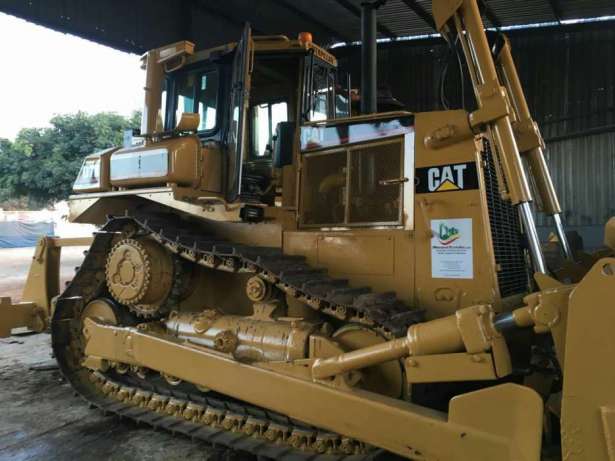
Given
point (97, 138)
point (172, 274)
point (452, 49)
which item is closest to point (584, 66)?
point (452, 49)

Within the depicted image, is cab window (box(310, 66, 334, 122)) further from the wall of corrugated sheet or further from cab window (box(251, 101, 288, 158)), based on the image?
the wall of corrugated sheet

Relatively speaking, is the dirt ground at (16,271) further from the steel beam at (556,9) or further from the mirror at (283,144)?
the steel beam at (556,9)

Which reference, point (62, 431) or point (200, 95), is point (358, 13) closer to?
point (200, 95)

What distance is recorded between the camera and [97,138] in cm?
2272

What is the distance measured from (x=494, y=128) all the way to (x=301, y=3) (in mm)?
10927

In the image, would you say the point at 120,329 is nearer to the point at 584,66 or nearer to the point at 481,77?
the point at 481,77

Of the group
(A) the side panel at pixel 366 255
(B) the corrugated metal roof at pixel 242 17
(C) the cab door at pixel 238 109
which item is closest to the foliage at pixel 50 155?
(B) the corrugated metal roof at pixel 242 17

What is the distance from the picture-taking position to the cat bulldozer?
8.82 ft

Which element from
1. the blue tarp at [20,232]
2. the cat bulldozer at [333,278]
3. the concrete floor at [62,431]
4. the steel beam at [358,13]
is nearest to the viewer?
the cat bulldozer at [333,278]

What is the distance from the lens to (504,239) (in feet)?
11.9

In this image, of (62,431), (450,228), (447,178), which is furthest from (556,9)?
(62,431)

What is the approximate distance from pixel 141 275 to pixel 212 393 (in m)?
1.18

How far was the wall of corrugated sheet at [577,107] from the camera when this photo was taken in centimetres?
1343

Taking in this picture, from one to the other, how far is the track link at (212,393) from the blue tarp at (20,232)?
25600 mm
